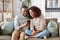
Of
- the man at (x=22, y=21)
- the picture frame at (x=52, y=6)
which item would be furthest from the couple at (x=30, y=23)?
the picture frame at (x=52, y=6)

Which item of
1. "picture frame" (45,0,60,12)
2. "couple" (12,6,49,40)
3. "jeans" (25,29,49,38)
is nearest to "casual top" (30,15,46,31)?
"couple" (12,6,49,40)

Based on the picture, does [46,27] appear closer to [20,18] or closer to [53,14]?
[20,18]

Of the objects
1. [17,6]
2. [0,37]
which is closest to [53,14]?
[17,6]

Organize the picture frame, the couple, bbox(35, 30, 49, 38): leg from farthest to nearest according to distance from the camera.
A: the picture frame → the couple → bbox(35, 30, 49, 38): leg

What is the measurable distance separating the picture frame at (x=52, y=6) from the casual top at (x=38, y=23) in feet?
7.33

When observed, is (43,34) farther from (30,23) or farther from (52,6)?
(52,6)

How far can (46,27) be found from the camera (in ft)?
11.3

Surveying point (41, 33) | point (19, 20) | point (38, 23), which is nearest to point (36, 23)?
point (38, 23)

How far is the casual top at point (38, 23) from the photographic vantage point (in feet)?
11.0

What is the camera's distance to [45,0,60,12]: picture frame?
216 inches

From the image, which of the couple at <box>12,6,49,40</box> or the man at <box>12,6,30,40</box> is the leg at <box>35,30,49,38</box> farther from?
the man at <box>12,6,30,40</box>

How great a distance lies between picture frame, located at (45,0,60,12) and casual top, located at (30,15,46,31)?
7.33 feet

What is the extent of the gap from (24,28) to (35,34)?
29 cm

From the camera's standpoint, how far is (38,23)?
3.36 m
